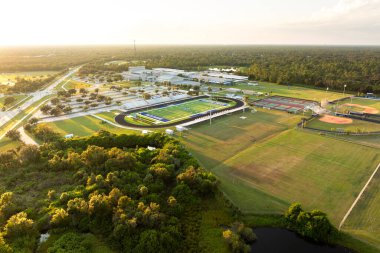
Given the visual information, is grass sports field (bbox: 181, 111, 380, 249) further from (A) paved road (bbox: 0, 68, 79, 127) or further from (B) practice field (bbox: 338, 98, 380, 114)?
(A) paved road (bbox: 0, 68, 79, 127)

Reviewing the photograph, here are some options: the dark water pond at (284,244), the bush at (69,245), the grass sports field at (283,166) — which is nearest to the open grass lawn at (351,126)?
the grass sports field at (283,166)

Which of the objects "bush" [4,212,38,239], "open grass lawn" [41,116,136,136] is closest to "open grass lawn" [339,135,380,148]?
"open grass lawn" [41,116,136,136]

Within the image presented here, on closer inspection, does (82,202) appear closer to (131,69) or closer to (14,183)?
(14,183)

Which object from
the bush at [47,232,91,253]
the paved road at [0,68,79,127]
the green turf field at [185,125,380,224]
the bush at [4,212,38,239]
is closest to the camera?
the bush at [47,232,91,253]

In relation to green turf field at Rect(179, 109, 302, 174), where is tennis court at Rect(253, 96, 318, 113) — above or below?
above

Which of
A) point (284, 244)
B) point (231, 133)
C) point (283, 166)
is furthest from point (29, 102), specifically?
point (284, 244)

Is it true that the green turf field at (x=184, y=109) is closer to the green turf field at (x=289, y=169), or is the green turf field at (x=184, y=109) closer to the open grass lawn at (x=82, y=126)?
the open grass lawn at (x=82, y=126)
